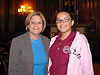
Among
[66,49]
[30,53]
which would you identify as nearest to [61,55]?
[66,49]

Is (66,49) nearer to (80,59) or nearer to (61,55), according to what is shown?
(61,55)

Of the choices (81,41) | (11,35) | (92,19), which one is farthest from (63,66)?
(11,35)

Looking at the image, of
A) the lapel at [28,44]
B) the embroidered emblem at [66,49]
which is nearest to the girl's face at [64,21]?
the embroidered emblem at [66,49]

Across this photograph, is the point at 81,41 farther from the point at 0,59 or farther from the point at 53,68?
the point at 0,59

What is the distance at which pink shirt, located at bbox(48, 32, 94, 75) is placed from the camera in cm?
128

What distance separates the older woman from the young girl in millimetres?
187

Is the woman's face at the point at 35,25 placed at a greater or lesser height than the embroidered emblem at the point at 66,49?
greater

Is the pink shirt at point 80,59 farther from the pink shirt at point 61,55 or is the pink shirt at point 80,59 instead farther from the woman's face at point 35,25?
the woman's face at point 35,25

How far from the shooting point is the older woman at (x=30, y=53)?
1.53 metres

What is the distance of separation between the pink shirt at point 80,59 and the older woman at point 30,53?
50cm

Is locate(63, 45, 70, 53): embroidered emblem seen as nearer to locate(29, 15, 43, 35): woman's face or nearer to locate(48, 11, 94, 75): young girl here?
locate(48, 11, 94, 75): young girl

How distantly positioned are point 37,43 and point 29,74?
1.66 ft

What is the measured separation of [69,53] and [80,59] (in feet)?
0.52

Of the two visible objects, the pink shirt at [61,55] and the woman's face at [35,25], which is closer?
the pink shirt at [61,55]
